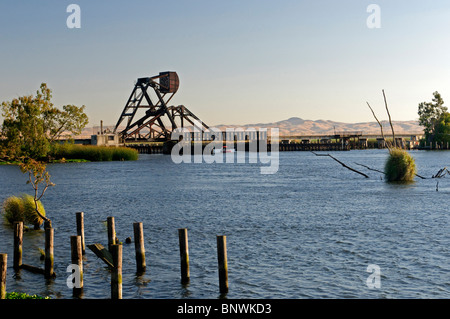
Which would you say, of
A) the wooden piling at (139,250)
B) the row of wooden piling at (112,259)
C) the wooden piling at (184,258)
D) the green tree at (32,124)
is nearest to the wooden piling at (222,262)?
the row of wooden piling at (112,259)

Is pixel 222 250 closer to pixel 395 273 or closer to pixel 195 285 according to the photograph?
pixel 195 285

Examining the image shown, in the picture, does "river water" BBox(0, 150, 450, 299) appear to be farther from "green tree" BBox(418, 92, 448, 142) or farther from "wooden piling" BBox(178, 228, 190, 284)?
"green tree" BBox(418, 92, 448, 142)

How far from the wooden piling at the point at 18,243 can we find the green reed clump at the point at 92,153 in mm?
90545

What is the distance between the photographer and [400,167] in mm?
51125

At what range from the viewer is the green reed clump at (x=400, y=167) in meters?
50.9

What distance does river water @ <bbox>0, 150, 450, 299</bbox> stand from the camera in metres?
16.8

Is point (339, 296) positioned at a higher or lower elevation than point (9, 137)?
lower

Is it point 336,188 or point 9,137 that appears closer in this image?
point 336,188

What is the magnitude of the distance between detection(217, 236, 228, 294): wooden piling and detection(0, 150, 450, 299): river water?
14.6 inches

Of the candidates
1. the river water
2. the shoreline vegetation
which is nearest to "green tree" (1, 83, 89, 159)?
the shoreline vegetation
